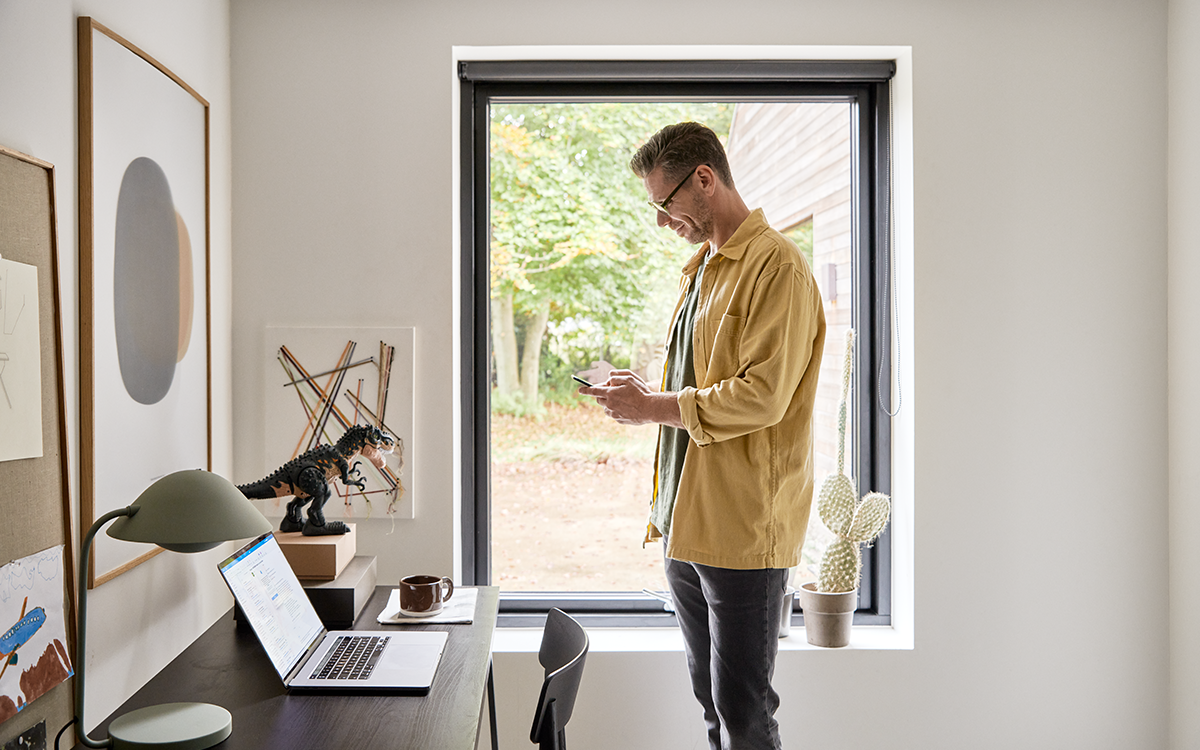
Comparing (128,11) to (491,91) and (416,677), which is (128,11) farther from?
(416,677)

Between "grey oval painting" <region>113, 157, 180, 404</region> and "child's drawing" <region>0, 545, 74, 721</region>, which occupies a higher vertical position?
"grey oval painting" <region>113, 157, 180, 404</region>

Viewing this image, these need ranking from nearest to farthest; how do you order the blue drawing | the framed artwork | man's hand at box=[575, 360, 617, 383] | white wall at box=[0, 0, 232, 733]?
1. the blue drawing
2. white wall at box=[0, 0, 232, 733]
3. the framed artwork
4. man's hand at box=[575, 360, 617, 383]

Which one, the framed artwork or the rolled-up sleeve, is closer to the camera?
the framed artwork

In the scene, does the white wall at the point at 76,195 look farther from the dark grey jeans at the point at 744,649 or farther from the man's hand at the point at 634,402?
the dark grey jeans at the point at 744,649

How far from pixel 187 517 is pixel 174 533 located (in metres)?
0.03

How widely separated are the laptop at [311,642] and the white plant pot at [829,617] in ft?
3.61

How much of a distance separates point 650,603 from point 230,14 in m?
1.99

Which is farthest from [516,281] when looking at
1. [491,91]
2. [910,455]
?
[910,455]

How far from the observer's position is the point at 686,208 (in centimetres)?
183

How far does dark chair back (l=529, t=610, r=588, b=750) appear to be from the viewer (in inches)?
49.6

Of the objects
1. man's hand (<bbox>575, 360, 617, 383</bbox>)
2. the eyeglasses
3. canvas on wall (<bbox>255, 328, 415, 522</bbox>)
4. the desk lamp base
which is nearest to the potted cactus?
man's hand (<bbox>575, 360, 617, 383</bbox>)

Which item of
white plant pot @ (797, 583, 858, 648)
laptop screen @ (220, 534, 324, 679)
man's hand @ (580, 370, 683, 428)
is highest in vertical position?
man's hand @ (580, 370, 683, 428)

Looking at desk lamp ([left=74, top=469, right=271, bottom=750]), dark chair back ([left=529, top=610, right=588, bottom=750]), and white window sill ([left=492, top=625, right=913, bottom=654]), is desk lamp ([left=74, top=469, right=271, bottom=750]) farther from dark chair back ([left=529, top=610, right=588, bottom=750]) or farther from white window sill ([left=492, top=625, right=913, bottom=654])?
white window sill ([left=492, top=625, right=913, bottom=654])

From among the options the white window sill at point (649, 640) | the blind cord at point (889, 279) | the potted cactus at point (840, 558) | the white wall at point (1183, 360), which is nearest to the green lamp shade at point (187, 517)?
the white window sill at point (649, 640)
